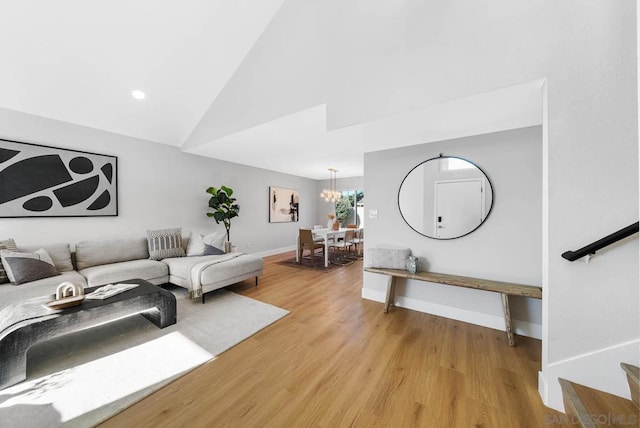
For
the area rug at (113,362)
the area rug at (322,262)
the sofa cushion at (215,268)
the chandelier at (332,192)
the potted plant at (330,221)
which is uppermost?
the chandelier at (332,192)

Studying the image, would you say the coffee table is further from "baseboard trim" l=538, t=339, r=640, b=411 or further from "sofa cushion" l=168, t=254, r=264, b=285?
"baseboard trim" l=538, t=339, r=640, b=411

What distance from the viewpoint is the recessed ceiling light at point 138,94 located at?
10.1ft

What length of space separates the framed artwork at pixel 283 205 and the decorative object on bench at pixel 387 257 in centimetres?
390

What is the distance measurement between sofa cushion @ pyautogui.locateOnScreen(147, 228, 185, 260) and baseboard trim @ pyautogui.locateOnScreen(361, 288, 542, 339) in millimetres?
3055

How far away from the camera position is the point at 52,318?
1.72 metres

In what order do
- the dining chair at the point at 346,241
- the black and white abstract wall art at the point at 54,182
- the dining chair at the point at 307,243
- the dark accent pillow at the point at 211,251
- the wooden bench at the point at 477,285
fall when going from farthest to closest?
→ the dining chair at the point at 346,241 < the dining chair at the point at 307,243 < the dark accent pillow at the point at 211,251 < the black and white abstract wall art at the point at 54,182 < the wooden bench at the point at 477,285

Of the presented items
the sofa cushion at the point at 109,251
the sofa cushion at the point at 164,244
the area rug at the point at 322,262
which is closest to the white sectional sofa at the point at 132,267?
the sofa cushion at the point at 109,251

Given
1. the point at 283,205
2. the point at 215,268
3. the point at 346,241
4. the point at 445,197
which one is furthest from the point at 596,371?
the point at 283,205

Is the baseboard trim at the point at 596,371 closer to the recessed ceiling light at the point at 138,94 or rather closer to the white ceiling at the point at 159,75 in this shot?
the white ceiling at the point at 159,75

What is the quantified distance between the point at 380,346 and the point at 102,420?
6.36ft

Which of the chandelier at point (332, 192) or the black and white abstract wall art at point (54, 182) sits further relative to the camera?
the chandelier at point (332, 192)

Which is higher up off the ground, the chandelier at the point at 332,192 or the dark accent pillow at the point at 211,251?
the chandelier at the point at 332,192

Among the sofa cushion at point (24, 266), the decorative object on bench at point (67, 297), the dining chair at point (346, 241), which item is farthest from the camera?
the dining chair at point (346, 241)

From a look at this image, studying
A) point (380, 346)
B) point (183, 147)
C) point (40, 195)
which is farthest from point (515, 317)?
point (40, 195)
